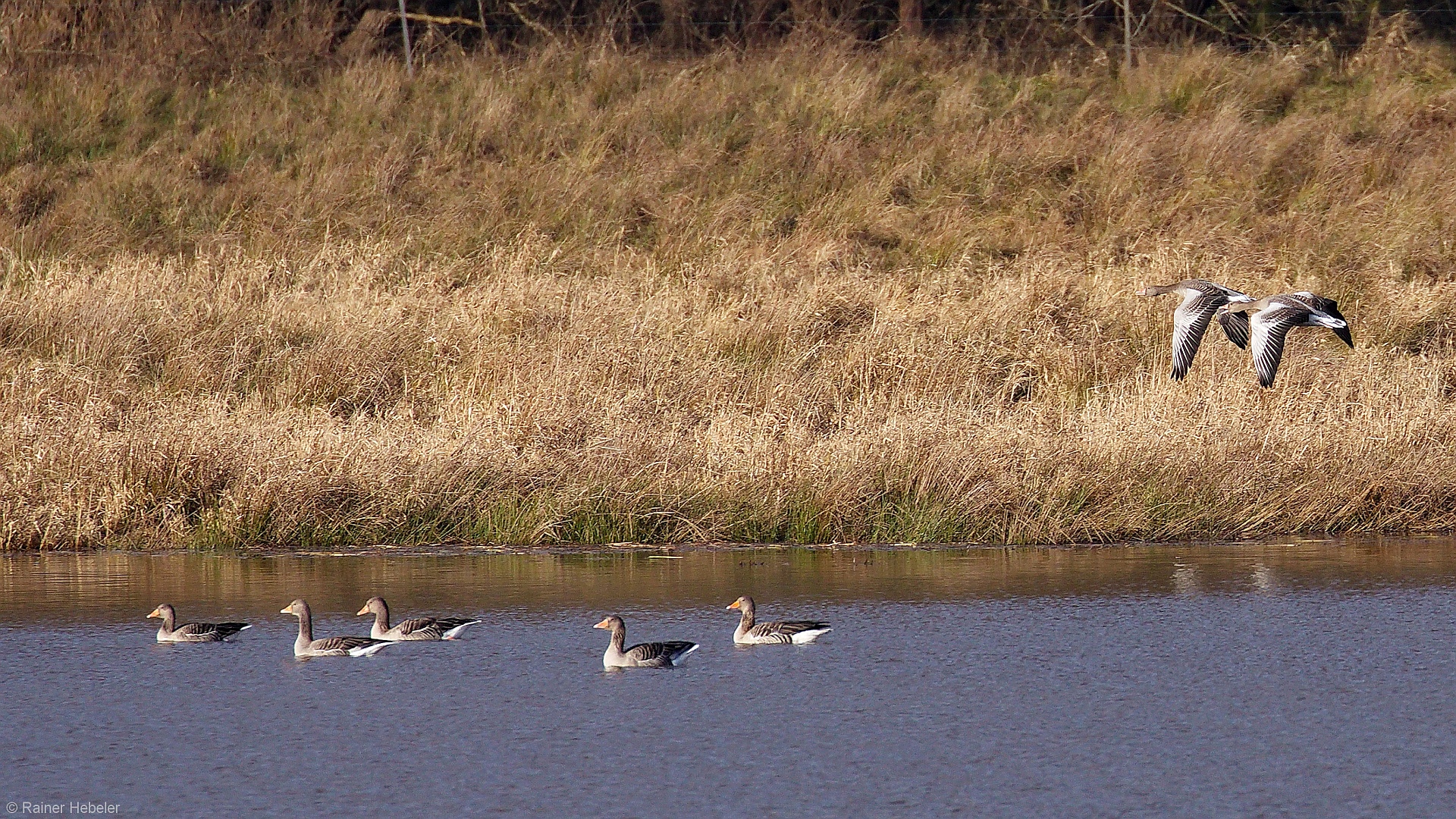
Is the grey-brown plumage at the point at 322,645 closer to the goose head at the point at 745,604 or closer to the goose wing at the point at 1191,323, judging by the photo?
the goose head at the point at 745,604

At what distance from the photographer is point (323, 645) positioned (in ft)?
23.4

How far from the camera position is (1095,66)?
64.1ft

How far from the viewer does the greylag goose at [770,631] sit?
7199 millimetres

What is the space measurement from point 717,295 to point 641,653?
7.49 m

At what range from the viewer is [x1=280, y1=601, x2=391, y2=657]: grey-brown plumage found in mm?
7121

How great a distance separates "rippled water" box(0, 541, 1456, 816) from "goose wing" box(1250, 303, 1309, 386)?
3.10 ft

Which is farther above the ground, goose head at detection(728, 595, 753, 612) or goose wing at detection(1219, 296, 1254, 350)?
goose wing at detection(1219, 296, 1254, 350)

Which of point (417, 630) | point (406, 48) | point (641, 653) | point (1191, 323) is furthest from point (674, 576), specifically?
point (406, 48)

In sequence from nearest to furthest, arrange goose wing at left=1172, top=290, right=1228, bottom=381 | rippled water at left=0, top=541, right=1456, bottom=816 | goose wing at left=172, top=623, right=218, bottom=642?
rippled water at left=0, top=541, right=1456, bottom=816 → goose wing at left=172, top=623, right=218, bottom=642 → goose wing at left=1172, top=290, right=1228, bottom=381

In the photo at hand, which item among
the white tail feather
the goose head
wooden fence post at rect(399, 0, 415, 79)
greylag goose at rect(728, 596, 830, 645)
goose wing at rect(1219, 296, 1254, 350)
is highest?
wooden fence post at rect(399, 0, 415, 79)

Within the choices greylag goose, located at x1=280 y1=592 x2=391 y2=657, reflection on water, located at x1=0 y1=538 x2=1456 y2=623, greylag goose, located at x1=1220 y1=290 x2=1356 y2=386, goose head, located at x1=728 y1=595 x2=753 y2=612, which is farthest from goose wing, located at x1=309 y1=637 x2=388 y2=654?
greylag goose, located at x1=1220 y1=290 x2=1356 y2=386

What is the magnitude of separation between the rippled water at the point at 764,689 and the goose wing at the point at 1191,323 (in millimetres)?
958

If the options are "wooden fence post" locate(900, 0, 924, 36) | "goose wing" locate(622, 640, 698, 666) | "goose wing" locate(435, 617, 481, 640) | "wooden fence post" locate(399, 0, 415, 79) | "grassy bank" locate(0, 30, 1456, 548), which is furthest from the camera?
"wooden fence post" locate(900, 0, 924, 36)

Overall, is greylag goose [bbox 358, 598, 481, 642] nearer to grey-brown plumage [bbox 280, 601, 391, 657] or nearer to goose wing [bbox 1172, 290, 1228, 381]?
grey-brown plumage [bbox 280, 601, 391, 657]
